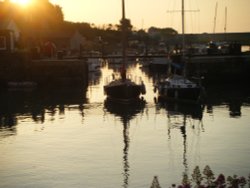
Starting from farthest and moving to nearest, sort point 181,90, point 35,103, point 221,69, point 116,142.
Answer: point 221,69 → point 35,103 → point 181,90 → point 116,142

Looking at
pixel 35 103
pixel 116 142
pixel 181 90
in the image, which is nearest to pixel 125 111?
pixel 181 90

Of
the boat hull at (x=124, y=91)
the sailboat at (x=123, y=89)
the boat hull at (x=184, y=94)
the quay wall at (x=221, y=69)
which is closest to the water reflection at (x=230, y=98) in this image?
the boat hull at (x=184, y=94)

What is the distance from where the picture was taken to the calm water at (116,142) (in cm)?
2275

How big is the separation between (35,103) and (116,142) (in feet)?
73.6

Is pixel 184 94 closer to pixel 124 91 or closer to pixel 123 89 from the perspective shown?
pixel 124 91

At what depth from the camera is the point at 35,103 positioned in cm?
5081

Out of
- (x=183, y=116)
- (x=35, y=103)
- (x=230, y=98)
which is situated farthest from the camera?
(x=230, y=98)

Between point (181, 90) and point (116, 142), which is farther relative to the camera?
point (181, 90)

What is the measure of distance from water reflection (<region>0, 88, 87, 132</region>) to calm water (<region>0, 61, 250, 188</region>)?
0.09 m

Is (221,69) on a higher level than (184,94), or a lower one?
higher

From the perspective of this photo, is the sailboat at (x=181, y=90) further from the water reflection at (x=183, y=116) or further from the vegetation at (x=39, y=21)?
the vegetation at (x=39, y=21)

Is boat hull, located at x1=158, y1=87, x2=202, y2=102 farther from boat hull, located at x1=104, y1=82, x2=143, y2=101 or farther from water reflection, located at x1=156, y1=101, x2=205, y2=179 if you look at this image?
boat hull, located at x1=104, y1=82, x2=143, y2=101

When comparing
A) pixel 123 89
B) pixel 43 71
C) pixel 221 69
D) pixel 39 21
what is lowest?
pixel 123 89

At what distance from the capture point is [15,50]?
220ft
